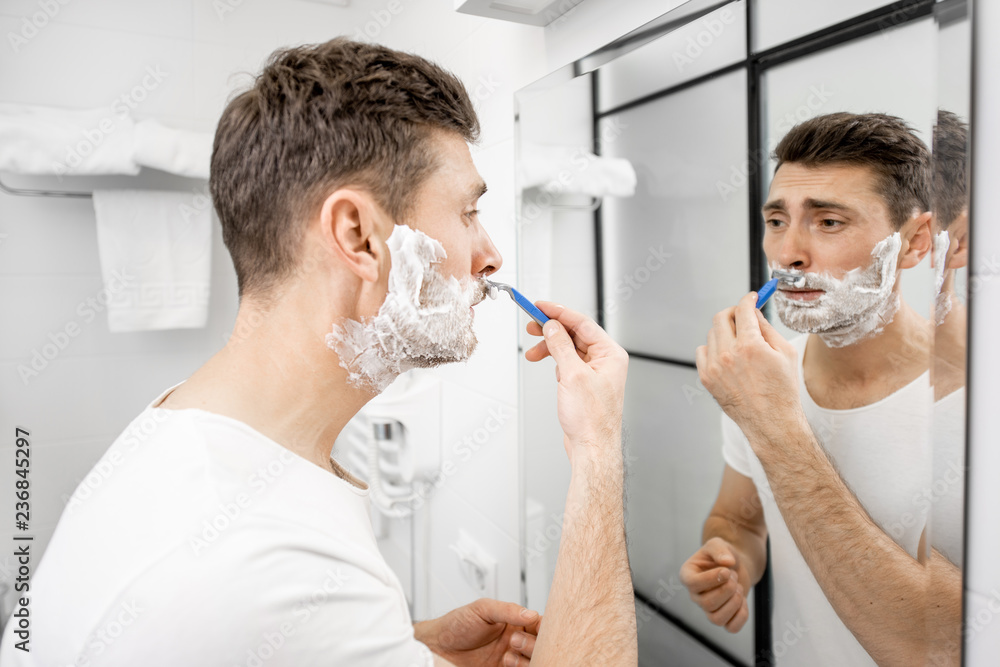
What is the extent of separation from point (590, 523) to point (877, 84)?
49 centimetres

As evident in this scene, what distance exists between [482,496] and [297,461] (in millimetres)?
680

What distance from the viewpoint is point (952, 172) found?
1.59 feet

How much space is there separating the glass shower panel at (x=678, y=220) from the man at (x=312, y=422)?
89 mm

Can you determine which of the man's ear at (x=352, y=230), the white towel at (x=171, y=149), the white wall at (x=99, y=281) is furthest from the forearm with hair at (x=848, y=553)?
the white towel at (x=171, y=149)

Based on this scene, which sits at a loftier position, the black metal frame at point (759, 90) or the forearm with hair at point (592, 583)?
the black metal frame at point (759, 90)

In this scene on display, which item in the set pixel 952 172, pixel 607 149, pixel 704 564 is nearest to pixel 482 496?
pixel 704 564

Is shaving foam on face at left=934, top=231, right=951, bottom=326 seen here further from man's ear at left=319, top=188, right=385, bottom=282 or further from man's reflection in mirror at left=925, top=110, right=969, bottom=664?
man's ear at left=319, top=188, right=385, bottom=282

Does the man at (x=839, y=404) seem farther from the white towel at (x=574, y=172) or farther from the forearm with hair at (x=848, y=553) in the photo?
the white towel at (x=574, y=172)

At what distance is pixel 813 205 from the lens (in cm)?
57

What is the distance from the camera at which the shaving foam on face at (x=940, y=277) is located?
1.61ft

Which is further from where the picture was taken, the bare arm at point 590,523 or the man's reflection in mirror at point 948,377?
the bare arm at point 590,523

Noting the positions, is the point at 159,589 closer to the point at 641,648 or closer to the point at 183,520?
the point at 183,520

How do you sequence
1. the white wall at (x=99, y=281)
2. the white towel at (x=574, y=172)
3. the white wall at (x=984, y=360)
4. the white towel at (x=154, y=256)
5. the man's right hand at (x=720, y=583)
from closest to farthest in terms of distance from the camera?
the white wall at (x=984, y=360), the man's right hand at (x=720, y=583), the white towel at (x=574, y=172), the white wall at (x=99, y=281), the white towel at (x=154, y=256)

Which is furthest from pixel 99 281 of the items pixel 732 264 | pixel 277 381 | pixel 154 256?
pixel 732 264
